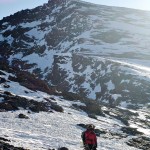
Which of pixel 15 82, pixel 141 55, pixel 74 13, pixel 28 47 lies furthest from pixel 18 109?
pixel 74 13

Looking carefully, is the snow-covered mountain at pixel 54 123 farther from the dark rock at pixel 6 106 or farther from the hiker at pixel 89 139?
the hiker at pixel 89 139

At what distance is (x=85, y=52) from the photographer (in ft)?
448

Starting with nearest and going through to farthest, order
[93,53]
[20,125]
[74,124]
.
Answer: [20,125] → [74,124] → [93,53]

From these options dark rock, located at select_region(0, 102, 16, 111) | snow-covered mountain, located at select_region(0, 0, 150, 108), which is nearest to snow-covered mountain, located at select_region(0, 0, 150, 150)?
dark rock, located at select_region(0, 102, 16, 111)

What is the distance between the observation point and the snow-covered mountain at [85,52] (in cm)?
9562

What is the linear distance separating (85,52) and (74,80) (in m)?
31.8

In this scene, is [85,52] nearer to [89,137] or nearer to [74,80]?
[74,80]

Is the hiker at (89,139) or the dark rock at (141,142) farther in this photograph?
the dark rock at (141,142)

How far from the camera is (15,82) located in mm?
53688

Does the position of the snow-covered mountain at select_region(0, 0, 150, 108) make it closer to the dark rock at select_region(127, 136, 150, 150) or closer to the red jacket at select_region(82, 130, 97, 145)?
the dark rock at select_region(127, 136, 150, 150)

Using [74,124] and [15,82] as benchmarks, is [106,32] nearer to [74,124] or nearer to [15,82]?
[15,82]

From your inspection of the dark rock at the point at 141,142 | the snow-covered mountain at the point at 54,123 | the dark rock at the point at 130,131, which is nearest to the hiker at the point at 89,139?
the snow-covered mountain at the point at 54,123

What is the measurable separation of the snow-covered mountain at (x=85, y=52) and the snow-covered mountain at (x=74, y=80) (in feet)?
0.81

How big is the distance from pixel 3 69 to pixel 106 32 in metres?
111
